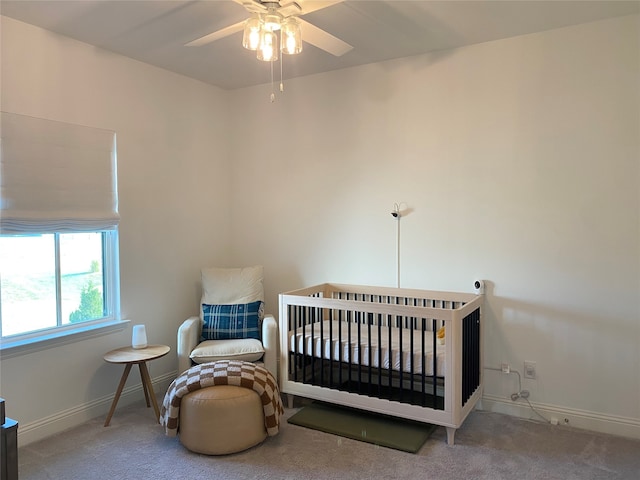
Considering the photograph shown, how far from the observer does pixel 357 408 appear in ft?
10.8

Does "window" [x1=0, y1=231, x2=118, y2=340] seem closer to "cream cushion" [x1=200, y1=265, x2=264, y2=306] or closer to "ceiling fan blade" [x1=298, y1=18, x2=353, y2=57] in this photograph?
"cream cushion" [x1=200, y1=265, x2=264, y2=306]

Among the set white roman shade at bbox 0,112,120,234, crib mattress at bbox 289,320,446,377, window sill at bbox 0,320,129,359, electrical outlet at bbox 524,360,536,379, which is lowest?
electrical outlet at bbox 524,360,536,379

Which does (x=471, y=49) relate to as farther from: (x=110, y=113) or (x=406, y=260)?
(x=110, y=113)

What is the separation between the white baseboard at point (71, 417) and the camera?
3011 millimetres

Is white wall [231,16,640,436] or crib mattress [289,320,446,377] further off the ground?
white wall [231,16,640,436]

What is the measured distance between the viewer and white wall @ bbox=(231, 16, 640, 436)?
3031 mm

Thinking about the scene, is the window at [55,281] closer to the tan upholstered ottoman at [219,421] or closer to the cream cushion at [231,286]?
the cream cushion at [231,286]

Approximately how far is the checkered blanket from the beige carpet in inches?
5.5

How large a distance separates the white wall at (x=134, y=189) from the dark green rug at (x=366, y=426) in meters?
1.40

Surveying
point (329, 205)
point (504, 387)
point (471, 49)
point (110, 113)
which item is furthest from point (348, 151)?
point (504, 387)

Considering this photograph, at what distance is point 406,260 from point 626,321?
1473 millimetres

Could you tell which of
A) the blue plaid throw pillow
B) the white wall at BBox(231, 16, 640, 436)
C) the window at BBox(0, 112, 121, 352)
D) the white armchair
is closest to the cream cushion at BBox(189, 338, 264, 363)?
the white armchair

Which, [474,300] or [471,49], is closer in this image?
[474,300]

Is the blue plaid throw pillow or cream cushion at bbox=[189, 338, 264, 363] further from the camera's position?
the blue plaid throw pillow
